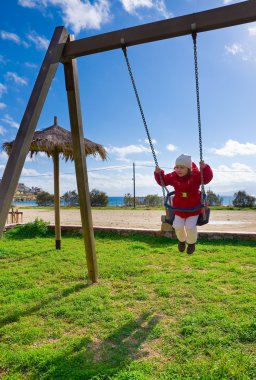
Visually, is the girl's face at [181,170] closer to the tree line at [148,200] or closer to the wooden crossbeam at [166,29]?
the wooden crossbeam at [166,29]

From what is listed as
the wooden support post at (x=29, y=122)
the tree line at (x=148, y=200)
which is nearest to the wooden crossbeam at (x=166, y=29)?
the wooden support post at (x=29, y=122)

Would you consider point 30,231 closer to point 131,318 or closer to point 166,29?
point 131,318

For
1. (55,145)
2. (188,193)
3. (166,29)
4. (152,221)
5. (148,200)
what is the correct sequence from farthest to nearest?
(148,200) → (152,221) → (55,145) → (188,193) → (166,29)

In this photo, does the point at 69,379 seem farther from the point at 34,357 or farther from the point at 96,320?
the point at 96,320

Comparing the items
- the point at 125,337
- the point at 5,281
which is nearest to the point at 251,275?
the point at 125,337

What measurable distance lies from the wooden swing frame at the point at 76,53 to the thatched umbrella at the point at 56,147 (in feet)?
9.70

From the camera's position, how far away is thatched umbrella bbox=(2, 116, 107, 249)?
7.61 metres

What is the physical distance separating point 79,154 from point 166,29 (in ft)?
7.04

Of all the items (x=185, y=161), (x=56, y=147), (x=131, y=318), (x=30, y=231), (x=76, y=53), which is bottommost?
(x=131, y=318)

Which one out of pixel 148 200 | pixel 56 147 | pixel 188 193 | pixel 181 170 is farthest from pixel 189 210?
pixel 148 200

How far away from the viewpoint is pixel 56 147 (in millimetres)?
7891

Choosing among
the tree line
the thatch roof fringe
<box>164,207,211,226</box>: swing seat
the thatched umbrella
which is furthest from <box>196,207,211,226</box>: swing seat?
the tree line

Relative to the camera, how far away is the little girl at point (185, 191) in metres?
4.09

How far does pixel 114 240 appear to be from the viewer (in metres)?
8.91
